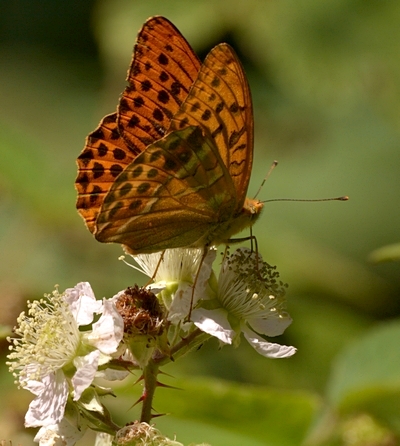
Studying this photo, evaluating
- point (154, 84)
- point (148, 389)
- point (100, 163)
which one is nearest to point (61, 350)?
point (148, 389)

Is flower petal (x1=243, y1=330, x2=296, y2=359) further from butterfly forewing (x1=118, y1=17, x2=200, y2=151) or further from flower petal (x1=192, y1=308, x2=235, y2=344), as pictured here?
butterfly forewing (x1=118, y1=17, x2=200, y2=151)

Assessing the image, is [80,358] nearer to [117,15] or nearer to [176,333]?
[176,333]

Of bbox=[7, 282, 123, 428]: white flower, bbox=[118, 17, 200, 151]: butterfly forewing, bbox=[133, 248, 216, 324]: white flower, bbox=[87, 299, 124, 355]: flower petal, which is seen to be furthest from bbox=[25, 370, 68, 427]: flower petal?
bbox=[118, 17, 200, 151]: butterfly forewing

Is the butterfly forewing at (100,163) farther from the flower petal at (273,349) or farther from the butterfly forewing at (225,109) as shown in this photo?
the flower petal at (273,349)

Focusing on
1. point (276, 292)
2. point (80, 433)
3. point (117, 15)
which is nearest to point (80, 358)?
point (80, 433)

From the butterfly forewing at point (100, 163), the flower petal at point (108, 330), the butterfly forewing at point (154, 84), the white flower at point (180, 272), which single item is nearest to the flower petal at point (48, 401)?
the flower petal at point (108, 330)

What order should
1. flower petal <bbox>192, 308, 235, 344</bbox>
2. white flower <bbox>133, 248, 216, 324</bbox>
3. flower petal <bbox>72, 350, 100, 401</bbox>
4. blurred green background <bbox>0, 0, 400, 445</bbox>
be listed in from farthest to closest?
1. blurred green background <bbox>0, 0, 400, 445</bbox>
2. white flower <bbox>133, 248, 216, 324</bbox>
3. flower petal <bbox>192, 308, 235, 344</bbox>
4. flower petal <bbox>72, 350, 100, 401</bbox>

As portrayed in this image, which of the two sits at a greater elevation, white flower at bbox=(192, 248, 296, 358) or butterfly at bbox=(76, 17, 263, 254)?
butterfly at bbox=(76, 17, 263, 254)
